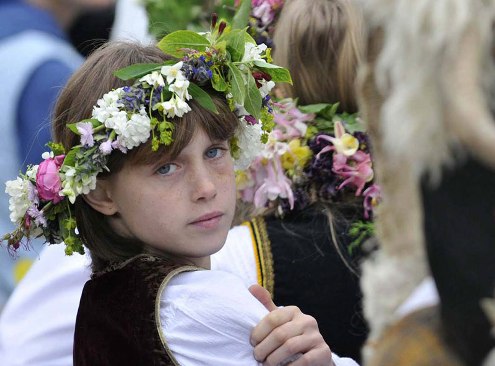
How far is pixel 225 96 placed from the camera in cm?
225

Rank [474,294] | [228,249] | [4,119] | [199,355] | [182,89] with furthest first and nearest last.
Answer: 1. [4,119]
2. [228,249]
3. [182,89]
4. [199,355]
5. [474,294]

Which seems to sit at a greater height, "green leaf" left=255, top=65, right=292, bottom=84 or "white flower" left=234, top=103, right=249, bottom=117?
"green leaf" left=255, top=65, right=292, bottom=84

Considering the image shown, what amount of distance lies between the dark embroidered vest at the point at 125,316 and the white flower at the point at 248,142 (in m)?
0.42

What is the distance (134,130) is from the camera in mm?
2111

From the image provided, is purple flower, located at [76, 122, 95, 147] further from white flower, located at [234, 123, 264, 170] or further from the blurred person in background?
the blurred person in background

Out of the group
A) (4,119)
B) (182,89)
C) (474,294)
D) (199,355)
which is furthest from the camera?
(4,119)

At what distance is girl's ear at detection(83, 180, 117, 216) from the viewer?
2232 millimetres

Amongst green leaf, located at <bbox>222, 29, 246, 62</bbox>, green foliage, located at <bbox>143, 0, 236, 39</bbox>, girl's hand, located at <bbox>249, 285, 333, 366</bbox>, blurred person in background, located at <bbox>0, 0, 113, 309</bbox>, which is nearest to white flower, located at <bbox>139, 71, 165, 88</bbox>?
green leaf, located at <bbox>222, 29, 246, 62</bbox>

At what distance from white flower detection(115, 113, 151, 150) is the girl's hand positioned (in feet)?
1.54

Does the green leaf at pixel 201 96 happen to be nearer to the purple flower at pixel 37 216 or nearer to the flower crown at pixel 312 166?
Result: the purple flower at pixel 37 216

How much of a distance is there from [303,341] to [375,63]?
920 millimetres

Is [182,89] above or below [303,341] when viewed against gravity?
above

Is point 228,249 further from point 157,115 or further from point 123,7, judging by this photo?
point 123,7

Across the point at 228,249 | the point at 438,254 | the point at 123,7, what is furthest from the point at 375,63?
the point at 123,7
